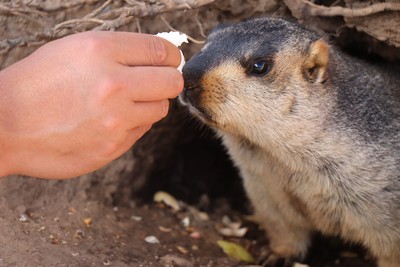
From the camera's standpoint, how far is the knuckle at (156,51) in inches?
102

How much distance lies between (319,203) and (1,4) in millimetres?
2360

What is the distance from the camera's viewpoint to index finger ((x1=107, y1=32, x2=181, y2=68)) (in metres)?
2.48

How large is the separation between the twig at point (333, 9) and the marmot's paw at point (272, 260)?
169cm

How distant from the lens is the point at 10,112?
2545 millimetres

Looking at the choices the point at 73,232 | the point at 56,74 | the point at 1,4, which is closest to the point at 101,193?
the point at 73,232

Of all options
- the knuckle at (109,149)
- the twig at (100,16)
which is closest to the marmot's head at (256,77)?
the twig at (100,16)

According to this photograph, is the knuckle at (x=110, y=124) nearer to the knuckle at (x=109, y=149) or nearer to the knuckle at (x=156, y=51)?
the knuckle at (x=109, y=149)

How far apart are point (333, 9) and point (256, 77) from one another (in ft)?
3.19

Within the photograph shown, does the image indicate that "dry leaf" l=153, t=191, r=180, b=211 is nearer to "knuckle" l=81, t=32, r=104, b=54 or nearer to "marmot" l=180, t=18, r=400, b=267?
"marmot" l=180, t=18, r=400, b=267

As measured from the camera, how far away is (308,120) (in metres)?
3.36

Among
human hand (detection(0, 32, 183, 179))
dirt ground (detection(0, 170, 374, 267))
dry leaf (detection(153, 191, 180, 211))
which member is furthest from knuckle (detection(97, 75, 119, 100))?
dry leaf (detection(153, 191, 180, 211))

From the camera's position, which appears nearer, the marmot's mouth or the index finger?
the index finger

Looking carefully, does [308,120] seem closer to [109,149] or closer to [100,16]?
[109,149]

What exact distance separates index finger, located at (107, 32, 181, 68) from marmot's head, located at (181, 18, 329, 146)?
1.53ft
